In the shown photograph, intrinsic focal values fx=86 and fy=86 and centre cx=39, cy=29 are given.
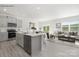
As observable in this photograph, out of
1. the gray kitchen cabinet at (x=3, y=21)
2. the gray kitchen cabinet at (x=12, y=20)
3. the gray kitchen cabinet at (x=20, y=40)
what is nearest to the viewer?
the gray kitchen cabinet at (x=3, y=21)

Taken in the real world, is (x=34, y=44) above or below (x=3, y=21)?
below

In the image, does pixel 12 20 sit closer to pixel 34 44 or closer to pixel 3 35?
pixel 3 35

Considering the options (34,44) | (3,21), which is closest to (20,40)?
(34,44)

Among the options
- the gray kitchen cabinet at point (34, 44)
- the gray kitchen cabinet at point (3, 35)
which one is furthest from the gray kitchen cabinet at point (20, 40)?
the gray kitchen cabinet at point (34, 44)

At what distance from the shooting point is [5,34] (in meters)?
3.27

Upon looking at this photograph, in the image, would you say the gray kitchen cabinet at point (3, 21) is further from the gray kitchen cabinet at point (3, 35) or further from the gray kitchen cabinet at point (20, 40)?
the gray kitchen cabinet at point (20, 40)

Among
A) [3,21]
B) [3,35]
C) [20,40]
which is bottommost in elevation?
[20,40]

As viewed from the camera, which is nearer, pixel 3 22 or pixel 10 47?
pixel 3 22

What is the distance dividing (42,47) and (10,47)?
1589 mm

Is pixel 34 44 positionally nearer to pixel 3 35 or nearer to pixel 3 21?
pixel 3 35

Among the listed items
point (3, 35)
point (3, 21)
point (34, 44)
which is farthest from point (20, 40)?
point (3, 21)

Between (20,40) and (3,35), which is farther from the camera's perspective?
(20,40)

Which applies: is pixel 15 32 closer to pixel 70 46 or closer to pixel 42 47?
pixel 42 47
